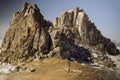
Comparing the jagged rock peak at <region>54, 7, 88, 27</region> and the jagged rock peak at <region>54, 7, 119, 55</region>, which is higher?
the jagged rock peak at <region>54, 7, 88, 27</region>

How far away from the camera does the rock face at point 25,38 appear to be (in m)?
33.1

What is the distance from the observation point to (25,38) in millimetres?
34281

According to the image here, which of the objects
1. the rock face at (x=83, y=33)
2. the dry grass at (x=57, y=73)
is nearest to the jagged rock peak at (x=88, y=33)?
the rock face at (x=83, y=33)

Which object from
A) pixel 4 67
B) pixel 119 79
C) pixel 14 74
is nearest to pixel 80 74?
pixel 119 79

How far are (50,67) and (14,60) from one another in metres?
6.37

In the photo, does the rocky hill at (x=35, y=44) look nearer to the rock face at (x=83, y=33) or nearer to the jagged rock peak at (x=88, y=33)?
the rock face at (x=83, y=33)

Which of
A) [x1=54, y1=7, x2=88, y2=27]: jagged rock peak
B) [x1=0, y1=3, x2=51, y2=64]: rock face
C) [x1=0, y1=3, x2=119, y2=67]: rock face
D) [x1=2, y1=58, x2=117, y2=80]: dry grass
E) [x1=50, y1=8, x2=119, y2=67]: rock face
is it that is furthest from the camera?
[x1=54, y1=7, x2=88, y2=27]: jagged rock peak

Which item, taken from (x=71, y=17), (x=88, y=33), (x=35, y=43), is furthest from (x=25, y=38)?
(x=71, y=17)

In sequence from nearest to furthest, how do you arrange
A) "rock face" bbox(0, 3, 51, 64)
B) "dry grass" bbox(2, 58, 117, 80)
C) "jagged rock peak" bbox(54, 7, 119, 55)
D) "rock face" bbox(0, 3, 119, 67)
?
"dry grass" bbox(2, 58, 117, 80), "rock face" bbox(0, 3, 119, 67), "rock face" bbox(0, 3, 51, 64), "jagged rock peak" bbox(54, 7, 119, 55)

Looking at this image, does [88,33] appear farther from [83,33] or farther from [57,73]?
[57,73]

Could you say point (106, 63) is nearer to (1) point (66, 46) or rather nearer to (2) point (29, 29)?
(1) point (66, 46)

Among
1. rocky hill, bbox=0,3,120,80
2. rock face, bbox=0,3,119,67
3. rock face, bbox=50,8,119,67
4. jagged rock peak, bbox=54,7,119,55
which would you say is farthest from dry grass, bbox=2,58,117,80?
jagged rock peak, bbox=54,7,119,55

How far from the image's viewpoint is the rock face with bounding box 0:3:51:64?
3309 cm

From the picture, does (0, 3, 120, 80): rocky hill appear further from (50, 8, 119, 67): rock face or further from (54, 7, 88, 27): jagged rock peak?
(54, 7, 88, 27): jagged rock peak
